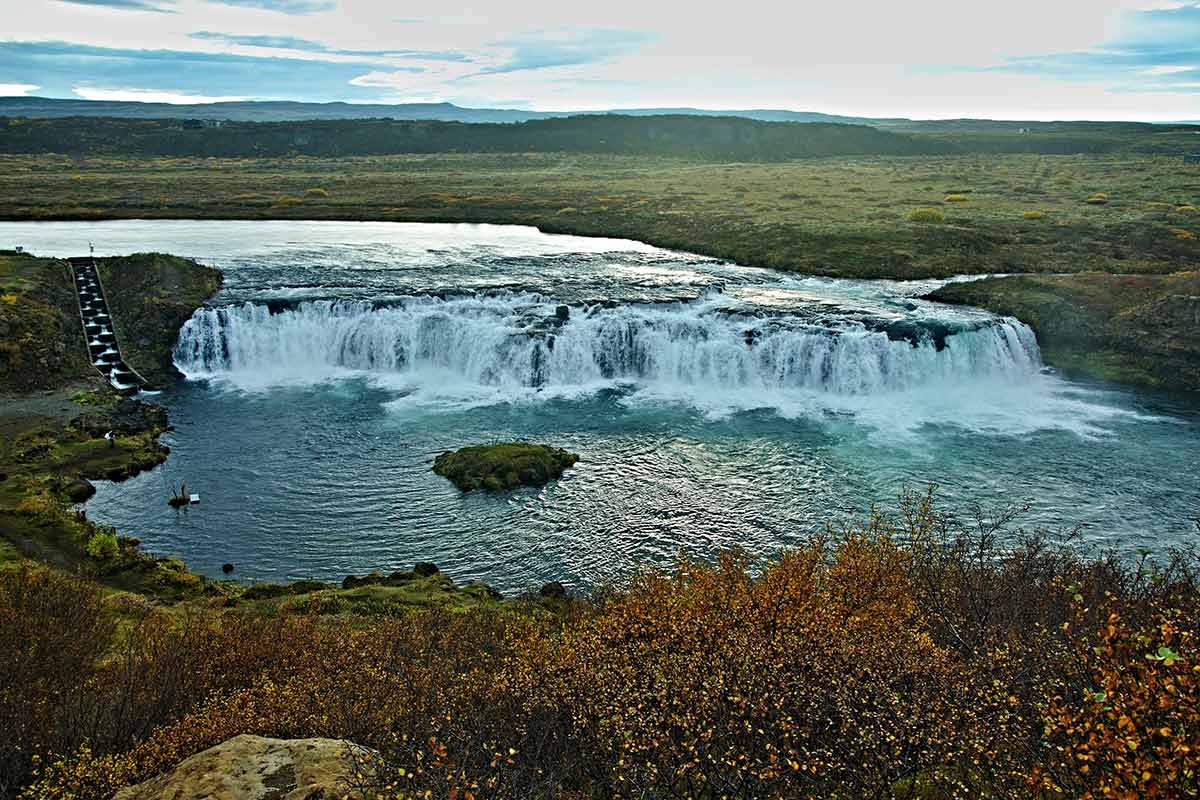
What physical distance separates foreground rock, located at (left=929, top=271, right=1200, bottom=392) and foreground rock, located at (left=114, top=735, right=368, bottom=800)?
148ft

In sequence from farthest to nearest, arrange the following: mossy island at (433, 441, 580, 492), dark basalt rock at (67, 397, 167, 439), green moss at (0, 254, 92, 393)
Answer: green moss at (0, 254, 92, 393), dark basalt rock at (67, 397, 167, 439), mossy island at (433, 441, 580, 492)

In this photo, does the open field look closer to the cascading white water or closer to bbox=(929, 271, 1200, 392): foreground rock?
bbox=(929, 271, 1200, 392): foreground rock

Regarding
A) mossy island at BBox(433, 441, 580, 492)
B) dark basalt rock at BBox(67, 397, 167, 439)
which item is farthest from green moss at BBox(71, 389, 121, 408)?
mossy island at BBox(433, 441, 580, 492)

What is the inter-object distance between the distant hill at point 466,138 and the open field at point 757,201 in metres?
12.9

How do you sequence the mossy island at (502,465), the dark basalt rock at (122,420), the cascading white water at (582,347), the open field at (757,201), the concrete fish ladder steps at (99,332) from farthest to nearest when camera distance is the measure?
the open field at (757,201) < the concrete fish ladder steps at (99,332) < the cascading white water at (582,347) < the dark basalt rock at (122,420) < the mossy island at (502,465)

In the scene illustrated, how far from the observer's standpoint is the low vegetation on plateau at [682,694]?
10516mm

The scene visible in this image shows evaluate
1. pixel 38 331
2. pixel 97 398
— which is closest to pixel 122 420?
pixel 97 398

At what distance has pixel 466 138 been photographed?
573 ft

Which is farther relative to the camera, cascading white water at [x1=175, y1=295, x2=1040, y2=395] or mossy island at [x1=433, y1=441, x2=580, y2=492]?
cascading white water at [x1=175, y1=295, x2=1040, y2=395]

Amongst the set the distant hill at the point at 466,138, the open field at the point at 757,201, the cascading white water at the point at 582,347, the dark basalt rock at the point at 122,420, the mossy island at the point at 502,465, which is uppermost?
the distant hill at the point at 466,138

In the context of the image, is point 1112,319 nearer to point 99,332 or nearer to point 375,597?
point 375,597

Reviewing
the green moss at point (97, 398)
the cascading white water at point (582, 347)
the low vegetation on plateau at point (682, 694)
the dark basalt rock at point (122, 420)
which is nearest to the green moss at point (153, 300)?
the cascading white water at point (582, 347)

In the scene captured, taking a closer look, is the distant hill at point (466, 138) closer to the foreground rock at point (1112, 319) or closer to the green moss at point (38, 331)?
the foreground rock at point (1112, 319)

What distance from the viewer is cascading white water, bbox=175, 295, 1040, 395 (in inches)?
1721
